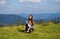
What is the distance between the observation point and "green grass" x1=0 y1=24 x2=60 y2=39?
381 centimetres

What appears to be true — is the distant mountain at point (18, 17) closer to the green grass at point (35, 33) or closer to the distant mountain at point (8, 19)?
the distant mountain at point (8, 19)

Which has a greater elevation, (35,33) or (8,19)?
(8,19)

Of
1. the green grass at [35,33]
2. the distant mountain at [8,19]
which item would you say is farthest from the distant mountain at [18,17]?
the green grass at [35,33]

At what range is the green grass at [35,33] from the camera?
3814 millimetres

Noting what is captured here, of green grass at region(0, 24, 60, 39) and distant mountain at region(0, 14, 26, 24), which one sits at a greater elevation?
distant mountain at region(0, 14, 26, 24)

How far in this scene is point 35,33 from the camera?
389cm

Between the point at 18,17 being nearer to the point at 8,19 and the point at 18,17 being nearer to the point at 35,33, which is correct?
the point at 8,19

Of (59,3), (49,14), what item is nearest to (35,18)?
(49,14)

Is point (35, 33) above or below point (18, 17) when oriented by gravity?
below

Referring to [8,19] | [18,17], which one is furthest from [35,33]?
[8,19]

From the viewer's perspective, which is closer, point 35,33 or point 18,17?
point 35,33

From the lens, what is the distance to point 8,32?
388 cm

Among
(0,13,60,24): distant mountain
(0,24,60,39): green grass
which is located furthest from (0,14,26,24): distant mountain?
(0,24,60,39): green grass

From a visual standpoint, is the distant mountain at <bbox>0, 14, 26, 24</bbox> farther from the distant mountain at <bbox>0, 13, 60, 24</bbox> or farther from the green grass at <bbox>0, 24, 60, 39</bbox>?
the green grass at <bbox>0, 24, 60, 39</bbox>
